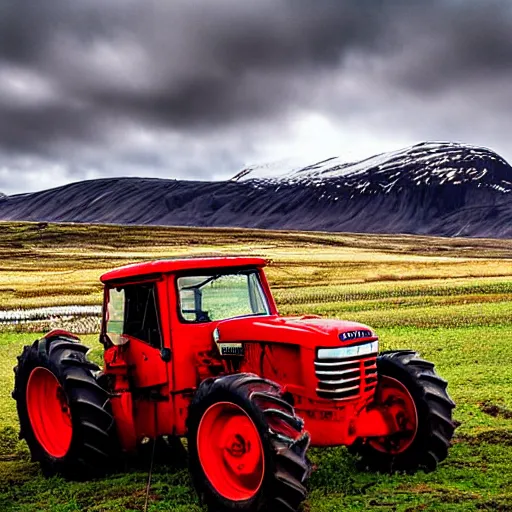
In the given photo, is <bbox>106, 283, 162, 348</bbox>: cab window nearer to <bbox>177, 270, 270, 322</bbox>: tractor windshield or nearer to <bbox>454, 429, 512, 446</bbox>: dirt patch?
<bbox>177, 270, 270, 322</bbox>: tractor windshield

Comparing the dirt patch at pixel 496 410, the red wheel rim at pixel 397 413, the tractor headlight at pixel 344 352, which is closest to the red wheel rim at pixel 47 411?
the tractor headlight at pixel 344 352

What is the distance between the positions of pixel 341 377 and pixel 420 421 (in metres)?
1.83

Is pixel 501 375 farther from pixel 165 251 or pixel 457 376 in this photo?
pixel 165 251

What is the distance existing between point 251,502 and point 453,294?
38609mm

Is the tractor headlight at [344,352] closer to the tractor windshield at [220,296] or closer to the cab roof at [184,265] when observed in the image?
the tractor windshield at [220,296]

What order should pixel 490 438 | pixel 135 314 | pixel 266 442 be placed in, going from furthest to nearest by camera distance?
pixel 490 438, pixel 135 314, pixel 266 442

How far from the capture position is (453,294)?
145ft

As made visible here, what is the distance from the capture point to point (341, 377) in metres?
8.55

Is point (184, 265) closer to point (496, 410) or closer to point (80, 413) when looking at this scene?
point (80, 413)

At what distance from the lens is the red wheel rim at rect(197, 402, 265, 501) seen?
8242mm

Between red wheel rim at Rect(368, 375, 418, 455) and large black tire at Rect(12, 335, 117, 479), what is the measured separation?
12.8 ft

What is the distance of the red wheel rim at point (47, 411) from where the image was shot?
1102 centimetres

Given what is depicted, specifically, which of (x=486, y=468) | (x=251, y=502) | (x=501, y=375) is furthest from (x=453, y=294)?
(x=251, y=502)

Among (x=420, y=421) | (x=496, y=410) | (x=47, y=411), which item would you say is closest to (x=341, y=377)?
(x=420, y=421)
